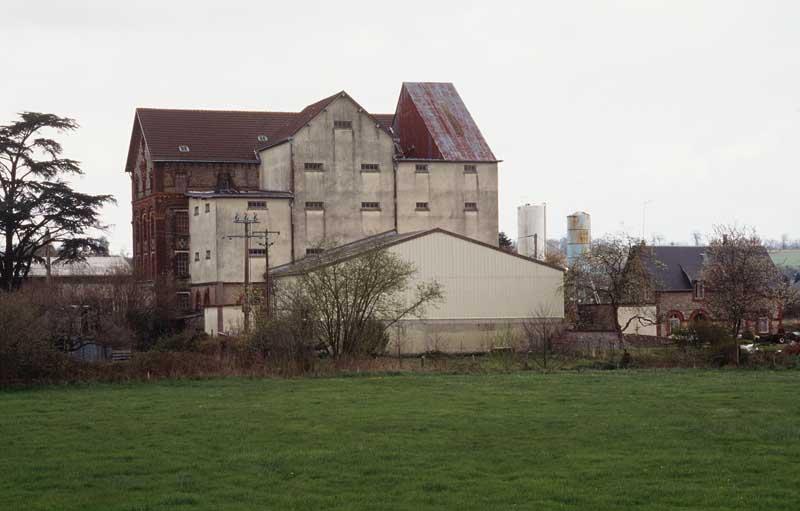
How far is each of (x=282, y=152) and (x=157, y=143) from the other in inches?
394

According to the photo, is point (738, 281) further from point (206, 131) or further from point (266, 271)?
point (206, 131)

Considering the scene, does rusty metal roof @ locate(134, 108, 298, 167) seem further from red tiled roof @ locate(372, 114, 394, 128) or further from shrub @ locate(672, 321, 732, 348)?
shrub @ locate(672, 321, 732, 348)

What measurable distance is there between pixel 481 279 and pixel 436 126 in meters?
21.2

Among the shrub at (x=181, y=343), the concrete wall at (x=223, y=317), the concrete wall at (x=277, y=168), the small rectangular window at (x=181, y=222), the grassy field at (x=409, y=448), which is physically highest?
the concrete wall at (x=277, y=168)

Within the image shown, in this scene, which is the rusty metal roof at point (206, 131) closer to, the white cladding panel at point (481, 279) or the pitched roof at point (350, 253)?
the pitched roof at point (350, 253)

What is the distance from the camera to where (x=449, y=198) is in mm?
75000

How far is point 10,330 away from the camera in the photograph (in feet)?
114

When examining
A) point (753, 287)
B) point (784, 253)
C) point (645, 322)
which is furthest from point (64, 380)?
point (784, 253)

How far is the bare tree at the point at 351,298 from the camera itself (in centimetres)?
4612

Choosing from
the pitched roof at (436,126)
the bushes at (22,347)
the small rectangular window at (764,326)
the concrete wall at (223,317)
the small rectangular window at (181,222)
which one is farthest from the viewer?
the small rectangular window at (181,222)

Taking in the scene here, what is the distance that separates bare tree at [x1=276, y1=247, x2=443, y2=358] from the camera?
1816 inches

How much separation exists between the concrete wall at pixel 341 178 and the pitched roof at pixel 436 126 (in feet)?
15.3

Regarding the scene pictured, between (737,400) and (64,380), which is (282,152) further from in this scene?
(737,400)

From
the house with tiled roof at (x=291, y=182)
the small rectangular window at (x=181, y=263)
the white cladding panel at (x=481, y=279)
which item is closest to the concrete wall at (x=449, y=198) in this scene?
the house with tiled roof at (x=291, y=182)
